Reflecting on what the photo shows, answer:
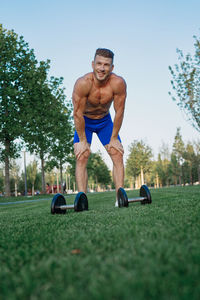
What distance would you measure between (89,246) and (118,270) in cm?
42

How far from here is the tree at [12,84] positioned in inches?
658

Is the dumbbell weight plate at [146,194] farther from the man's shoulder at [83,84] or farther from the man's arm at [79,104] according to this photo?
the man's shoulder at [83,84]

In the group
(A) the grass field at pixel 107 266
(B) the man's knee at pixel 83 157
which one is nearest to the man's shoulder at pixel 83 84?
(B) the man's knee at pixel 83 157

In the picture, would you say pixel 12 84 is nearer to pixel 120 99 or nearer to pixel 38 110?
pixel 38 110

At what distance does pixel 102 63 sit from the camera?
3.71 metres

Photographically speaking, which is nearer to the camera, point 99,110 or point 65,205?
point 65,205

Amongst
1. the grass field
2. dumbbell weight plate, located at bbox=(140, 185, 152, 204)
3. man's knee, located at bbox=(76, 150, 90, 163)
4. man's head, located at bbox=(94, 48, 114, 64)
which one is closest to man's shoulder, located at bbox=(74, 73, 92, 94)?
man's head, located at bbox=(94, 48, 114, 64)

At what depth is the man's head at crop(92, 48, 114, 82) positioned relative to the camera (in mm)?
3712

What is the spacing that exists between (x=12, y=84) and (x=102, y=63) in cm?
1509

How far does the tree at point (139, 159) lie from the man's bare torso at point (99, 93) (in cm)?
3416

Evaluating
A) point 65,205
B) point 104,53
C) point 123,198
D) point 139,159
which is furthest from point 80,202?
point 139,159

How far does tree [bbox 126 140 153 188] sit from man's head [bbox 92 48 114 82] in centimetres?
→ 3459

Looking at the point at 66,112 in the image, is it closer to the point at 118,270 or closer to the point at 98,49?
the point at 98,49

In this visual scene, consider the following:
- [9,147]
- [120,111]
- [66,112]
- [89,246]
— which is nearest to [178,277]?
[89,246]
